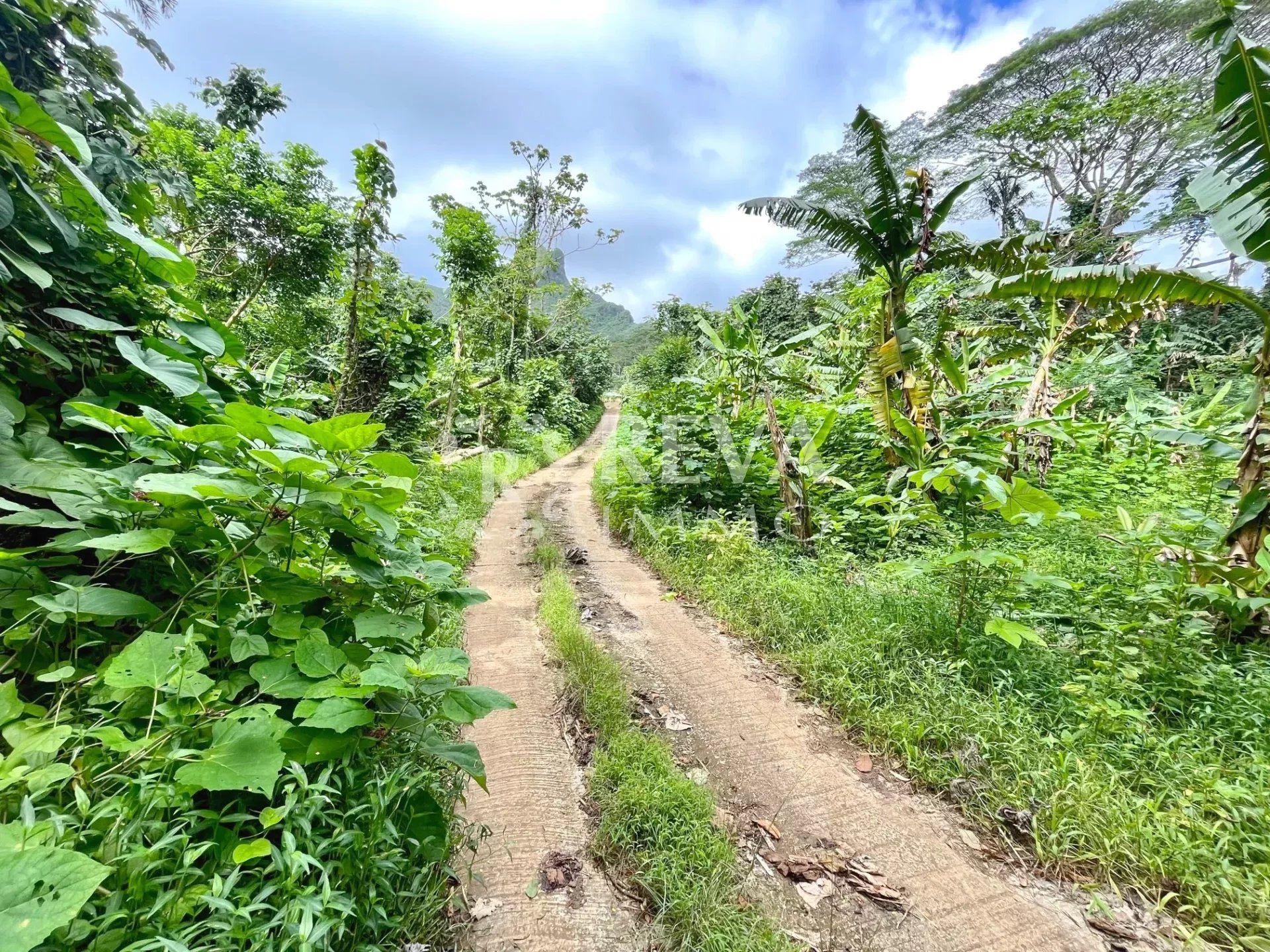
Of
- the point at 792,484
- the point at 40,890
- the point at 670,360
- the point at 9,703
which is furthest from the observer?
the point at 670,360

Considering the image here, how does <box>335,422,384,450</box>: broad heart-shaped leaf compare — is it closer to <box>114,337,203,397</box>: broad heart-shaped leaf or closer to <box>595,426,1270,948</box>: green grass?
<box>114,337,203,397</box>: broad heart-shaped leaf

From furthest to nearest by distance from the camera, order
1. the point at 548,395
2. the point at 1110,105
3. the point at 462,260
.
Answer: the point at 548,395
the point at 1110,105
the point at 462,260

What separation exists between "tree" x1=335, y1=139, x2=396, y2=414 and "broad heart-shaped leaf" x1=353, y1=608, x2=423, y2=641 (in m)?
4.46

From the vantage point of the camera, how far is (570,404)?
19391mm

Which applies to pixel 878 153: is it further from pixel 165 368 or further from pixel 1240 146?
pixel 165 368

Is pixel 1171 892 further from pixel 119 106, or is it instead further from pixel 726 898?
pixel 119 106

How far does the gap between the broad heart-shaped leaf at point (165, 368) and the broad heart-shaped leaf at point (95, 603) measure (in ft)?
1.96

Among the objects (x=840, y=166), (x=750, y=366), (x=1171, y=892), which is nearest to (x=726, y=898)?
(x=1171, y=892)

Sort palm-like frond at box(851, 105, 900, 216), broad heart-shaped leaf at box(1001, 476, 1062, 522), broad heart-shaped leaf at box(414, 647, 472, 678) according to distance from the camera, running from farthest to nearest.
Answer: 1. palm-like frond at box(851, 105, 900, 216)
2. broad heart-shaped leaf at box(1001, 476, 1062, 522)
3. broad heart-shaped leaf at box(414, 647, 472, 678)

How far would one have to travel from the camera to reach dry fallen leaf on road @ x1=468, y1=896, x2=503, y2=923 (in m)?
1.59

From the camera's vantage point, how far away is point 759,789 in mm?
2377

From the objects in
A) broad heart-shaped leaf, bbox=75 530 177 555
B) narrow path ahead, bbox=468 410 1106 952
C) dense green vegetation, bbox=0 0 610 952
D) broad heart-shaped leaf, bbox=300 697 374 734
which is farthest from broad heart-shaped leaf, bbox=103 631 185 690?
narrow path ahead, bbox=468 410 1106 952

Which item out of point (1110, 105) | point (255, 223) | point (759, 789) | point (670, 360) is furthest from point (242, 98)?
point (1110, 105)

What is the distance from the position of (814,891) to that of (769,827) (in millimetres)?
312
